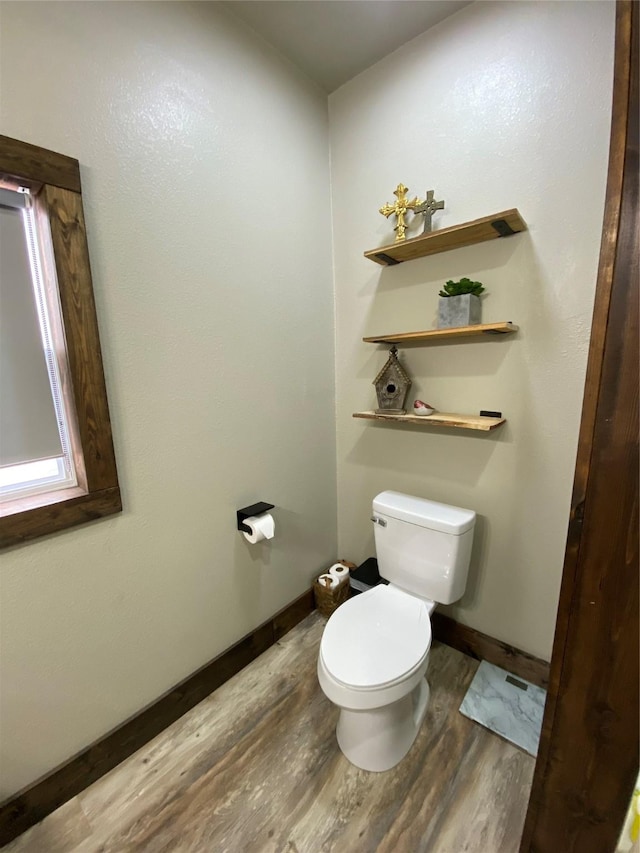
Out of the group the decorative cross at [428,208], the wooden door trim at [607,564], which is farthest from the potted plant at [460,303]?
the wooden door trim at [607,564]

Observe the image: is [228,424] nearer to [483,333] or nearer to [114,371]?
[114,371]

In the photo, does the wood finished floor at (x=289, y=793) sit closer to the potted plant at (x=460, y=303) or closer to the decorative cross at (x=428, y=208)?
the potted plant at (x=460, y=303)

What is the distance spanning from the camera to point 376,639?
127 cm

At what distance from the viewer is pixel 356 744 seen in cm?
126

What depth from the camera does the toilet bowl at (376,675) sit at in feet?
3.67

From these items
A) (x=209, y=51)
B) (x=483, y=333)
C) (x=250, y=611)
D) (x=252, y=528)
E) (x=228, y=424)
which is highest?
(x=209, y=51)

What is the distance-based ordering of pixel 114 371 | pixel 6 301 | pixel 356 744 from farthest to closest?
1. pixel 356 744
2. pixel 114 371
3. pixel 6 301

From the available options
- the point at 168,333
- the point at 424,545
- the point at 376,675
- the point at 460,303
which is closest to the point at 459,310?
the point at 460,303

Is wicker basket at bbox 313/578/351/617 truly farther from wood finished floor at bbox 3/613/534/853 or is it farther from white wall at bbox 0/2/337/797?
wood finished floor at bbox 3/613/534/853

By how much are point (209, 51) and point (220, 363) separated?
1131 mm

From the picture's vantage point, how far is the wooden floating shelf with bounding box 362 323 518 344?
4.31 ft

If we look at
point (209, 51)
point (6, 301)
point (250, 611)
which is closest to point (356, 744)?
point (250, 611)

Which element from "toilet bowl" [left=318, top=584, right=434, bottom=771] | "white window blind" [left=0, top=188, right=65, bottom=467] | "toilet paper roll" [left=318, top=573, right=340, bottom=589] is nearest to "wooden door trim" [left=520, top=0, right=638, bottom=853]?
"toilet bowl" [left=318, top=584, right=434, bottom=771]

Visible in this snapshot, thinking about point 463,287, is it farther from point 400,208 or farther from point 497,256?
point 400,208
